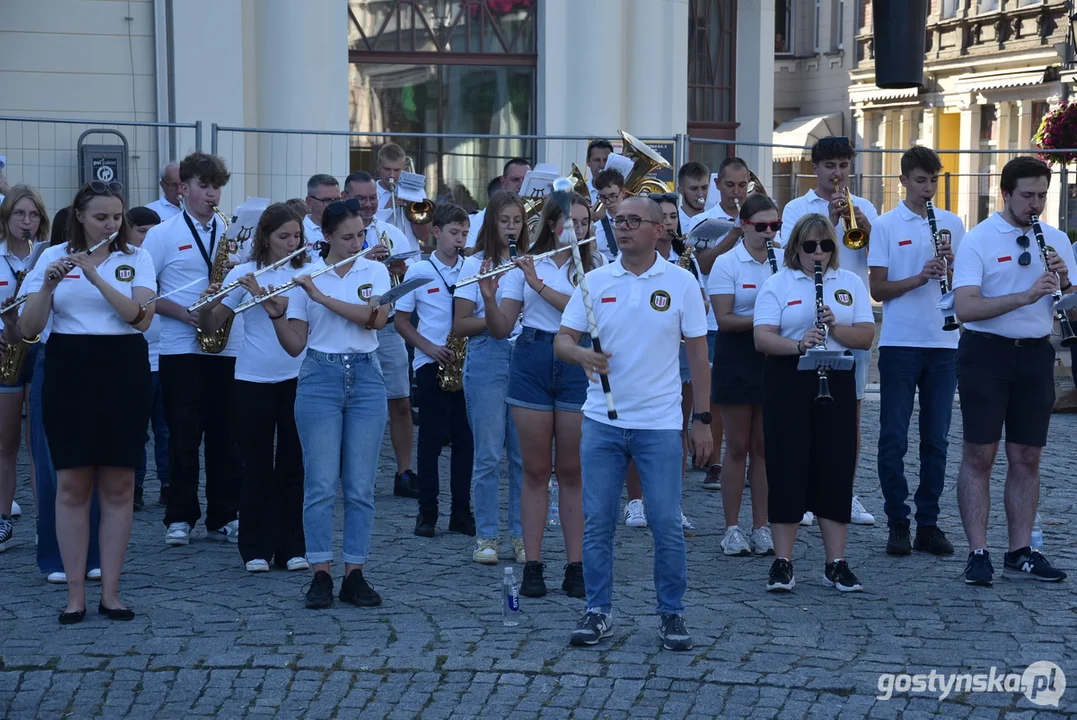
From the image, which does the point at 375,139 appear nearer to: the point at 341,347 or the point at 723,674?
the point at 341,347

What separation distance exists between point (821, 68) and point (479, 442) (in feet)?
107

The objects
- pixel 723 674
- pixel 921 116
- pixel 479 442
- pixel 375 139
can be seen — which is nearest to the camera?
pixel 723 674


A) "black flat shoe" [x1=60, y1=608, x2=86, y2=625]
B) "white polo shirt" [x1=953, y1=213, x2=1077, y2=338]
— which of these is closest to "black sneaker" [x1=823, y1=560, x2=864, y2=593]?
"white polo shirt" [x1=953, y1=213, x2=1077, y2=338]

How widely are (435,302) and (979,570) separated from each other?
129 inches

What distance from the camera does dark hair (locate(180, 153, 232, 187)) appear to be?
7844mm

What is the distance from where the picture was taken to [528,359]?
6719 mm

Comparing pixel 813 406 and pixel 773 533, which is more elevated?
pixel 813 406

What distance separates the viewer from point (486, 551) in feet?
24.4

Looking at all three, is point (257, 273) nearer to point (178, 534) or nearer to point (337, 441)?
point (337, 441)

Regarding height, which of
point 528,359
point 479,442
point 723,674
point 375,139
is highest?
point 375,139

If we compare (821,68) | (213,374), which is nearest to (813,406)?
(213,374)

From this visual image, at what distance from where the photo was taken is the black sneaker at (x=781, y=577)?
6801mm

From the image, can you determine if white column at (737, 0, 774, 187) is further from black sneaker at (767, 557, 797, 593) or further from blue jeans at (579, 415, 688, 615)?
blue jeans at (579, 415, 688, 615)

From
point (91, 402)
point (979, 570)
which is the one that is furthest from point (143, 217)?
point (979, 570)
